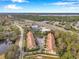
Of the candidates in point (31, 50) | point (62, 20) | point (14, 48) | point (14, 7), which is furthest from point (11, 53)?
point (62, 20)

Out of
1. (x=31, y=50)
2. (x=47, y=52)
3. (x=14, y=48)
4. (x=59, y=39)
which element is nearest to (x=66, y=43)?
(x=59, y=39)

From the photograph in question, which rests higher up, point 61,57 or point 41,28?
point 41,28

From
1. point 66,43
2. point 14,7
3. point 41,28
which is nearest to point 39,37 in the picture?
point 41,28

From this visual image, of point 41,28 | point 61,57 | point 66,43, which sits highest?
point 41,28

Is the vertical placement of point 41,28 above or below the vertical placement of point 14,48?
above

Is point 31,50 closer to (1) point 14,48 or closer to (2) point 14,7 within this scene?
(1) point 14,48

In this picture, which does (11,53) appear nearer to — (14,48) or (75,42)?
(14,48)

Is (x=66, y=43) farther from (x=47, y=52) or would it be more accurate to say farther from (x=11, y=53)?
(x=11, y=53)
